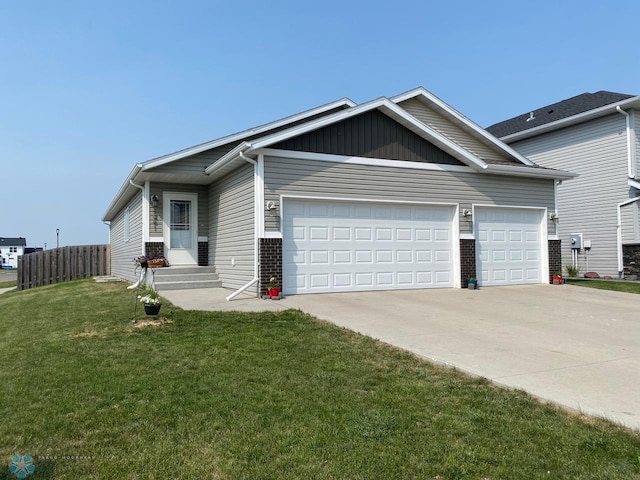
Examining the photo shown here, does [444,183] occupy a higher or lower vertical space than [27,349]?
higher

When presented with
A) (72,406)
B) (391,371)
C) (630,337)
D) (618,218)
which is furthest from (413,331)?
(618,218)

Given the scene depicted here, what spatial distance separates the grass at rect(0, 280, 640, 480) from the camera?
2.80 meters

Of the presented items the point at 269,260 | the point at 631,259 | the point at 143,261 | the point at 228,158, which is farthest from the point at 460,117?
the point at 143,261

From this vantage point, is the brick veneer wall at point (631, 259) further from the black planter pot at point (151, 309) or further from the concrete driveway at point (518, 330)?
the black planter pot at point (151, 309)

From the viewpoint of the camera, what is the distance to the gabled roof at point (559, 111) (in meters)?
17.8

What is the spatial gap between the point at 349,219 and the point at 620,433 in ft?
27.8

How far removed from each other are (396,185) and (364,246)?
1860mm

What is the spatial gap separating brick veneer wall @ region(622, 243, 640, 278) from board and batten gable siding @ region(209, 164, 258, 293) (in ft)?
46.5

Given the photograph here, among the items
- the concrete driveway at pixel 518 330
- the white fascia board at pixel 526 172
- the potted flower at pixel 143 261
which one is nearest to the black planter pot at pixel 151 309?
the concrete driveway at pixel 518 330

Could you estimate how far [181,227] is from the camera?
14219 mm

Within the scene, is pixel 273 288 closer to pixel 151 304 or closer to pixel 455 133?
pixel 151 304

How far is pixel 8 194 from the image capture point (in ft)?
177

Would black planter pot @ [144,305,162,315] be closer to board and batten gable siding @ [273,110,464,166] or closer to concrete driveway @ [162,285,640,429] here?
concrete driveway @ [162,285,640,429]

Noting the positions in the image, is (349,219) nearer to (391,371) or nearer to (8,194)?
(391,371)
